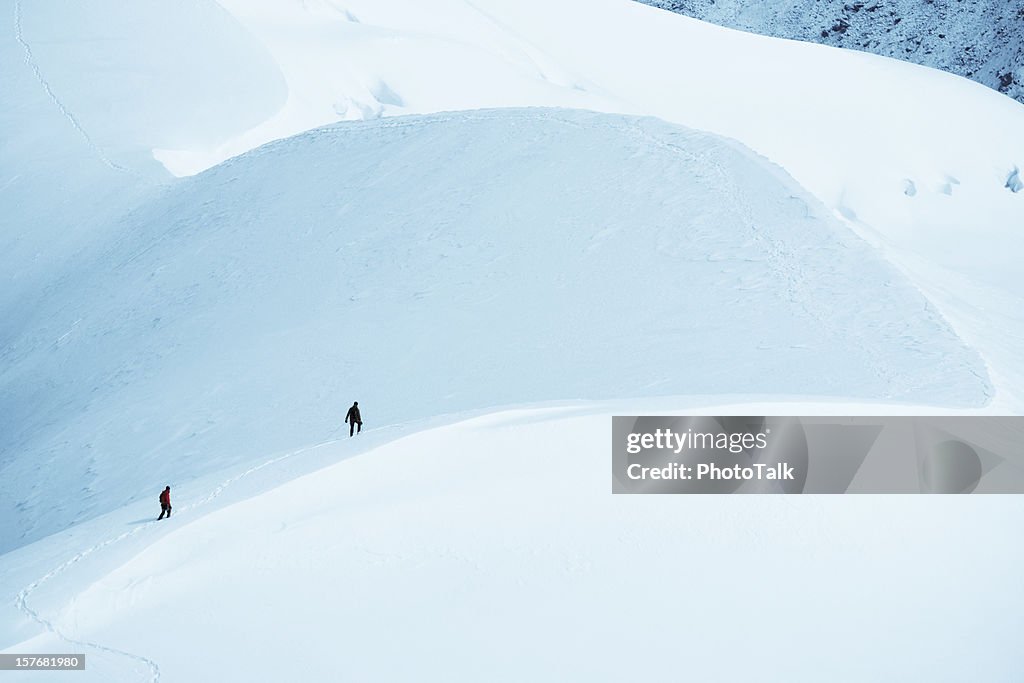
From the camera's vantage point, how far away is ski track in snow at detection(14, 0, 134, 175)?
1738 cm

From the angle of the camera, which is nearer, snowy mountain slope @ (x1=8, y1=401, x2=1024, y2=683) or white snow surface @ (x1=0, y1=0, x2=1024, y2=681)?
snowy mountain slope @ (x1=8, y1=401, x2=1024, y2=683)

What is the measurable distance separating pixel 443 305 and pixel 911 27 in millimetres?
51140

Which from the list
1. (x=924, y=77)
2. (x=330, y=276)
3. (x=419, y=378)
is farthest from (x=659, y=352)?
(x=924, y=77)

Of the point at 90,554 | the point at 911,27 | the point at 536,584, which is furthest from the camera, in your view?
the point at 911,27

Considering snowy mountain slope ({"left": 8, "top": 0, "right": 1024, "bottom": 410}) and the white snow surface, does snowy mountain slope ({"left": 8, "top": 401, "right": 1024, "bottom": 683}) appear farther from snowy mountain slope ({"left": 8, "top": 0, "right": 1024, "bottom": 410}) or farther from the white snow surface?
snowy mountain slope ({"left": 8, "top": 0, "right": 1024, "bottom": 410})

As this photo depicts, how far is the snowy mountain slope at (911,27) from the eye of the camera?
5184 cm

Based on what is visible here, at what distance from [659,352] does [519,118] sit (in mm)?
6016

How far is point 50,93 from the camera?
1914 cm

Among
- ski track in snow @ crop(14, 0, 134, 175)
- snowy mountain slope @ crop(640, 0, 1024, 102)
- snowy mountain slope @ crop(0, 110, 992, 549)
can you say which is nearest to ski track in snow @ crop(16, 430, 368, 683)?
snowy mountain slope @ crop(0, 110, 992, 549)

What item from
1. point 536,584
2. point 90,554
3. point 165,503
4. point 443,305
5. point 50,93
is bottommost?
point 536,584

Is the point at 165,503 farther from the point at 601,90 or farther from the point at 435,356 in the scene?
the point at 601,90


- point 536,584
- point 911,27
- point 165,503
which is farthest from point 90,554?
point 911,27

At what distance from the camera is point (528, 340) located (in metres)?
10.5

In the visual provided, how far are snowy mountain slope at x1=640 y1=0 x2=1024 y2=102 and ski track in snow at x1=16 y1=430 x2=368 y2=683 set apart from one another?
4944 centimetres
